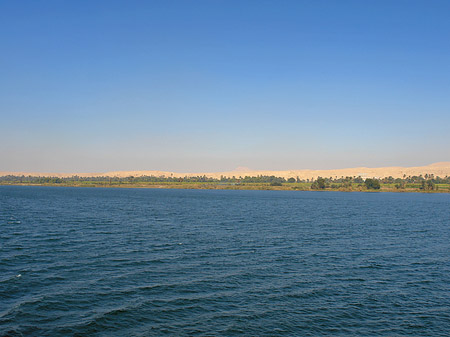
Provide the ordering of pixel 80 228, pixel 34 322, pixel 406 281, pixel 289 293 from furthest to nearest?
pixel 80 228, pixel 406 281, pixel 289 293, pixel 34 322

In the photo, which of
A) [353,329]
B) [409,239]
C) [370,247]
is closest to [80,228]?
[370,247]

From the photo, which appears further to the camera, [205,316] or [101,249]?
[101,249]

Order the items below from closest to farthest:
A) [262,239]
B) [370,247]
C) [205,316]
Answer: [205,316], [370,247], [262,239]

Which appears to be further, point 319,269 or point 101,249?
point 101,249

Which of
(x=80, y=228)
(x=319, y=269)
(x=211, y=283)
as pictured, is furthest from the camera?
(x=80, y=228)

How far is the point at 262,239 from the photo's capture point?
60.8 metres

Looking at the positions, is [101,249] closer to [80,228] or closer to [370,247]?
[80,228]

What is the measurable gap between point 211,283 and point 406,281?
67.8 ft

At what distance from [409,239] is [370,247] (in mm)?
13047

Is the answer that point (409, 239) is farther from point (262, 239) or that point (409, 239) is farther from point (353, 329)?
point (353, 329)

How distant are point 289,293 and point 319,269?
980cm

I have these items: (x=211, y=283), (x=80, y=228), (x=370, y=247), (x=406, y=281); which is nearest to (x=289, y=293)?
(x=211, y=283)

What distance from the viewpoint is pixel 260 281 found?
36.8 m

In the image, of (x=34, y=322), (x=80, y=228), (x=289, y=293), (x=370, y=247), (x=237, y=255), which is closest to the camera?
(x=34, y=322)
